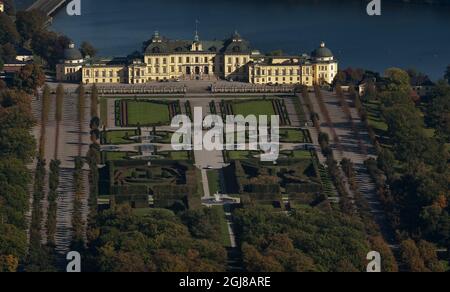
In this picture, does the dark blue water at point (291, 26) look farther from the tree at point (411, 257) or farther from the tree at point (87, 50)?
the tree at point (411, 257)

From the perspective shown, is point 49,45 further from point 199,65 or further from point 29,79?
point 29,79

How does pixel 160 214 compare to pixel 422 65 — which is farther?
pixel 422 65

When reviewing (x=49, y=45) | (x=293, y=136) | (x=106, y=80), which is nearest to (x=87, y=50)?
(x=49, y=45)

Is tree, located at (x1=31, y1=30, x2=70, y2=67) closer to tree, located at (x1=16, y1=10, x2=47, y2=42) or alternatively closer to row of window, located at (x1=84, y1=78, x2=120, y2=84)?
tree, located at (x1=16, y1=10, x2=47, y2=42)

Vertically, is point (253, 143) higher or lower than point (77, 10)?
lower

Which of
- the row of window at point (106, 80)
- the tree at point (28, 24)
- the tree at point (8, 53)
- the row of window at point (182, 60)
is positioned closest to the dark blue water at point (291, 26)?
the tree at point (28, 24)
